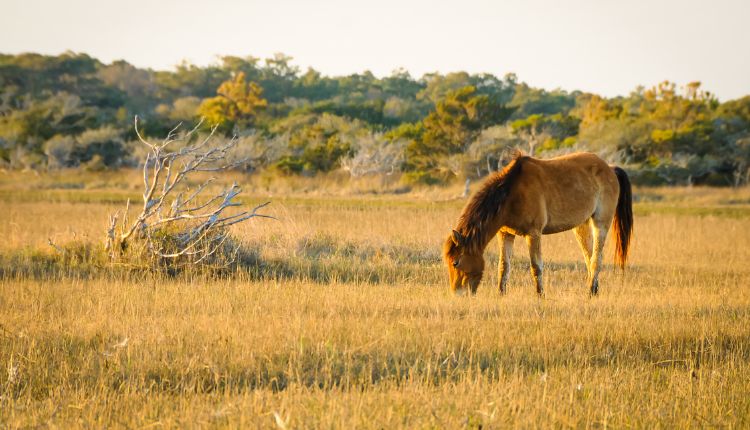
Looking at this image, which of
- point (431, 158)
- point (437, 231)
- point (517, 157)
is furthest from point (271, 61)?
point (517, 157)

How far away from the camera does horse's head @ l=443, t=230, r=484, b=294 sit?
329 inches

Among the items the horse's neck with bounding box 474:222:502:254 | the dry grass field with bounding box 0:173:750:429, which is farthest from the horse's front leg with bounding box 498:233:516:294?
the horse's neck with bounding box 474:222:502:254

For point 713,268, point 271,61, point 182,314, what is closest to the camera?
point 182,314

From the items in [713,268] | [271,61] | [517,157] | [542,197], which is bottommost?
[713,268]

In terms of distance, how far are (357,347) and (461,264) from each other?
2991 mm

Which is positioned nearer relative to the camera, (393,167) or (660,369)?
(660,369)

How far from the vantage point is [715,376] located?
564cm

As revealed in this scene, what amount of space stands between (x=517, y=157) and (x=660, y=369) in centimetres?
411

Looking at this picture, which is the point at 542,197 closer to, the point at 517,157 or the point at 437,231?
the point at 517,157

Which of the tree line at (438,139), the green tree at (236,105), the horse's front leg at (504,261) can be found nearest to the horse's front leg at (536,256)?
the horse's front leg at (504,261)

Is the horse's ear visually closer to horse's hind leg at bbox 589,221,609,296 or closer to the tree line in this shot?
horse's hind leg at bbox 589,221,609,296

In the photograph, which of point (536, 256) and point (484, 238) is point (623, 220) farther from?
point (484, 238)

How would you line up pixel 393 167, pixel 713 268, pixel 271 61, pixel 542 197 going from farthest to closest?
pixel 271 61 < pixel 393 167 < pixel 713 268 < pixel 542 197

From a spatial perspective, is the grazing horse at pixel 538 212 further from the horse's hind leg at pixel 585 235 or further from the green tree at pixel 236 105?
the green tree at pixel 236 105
